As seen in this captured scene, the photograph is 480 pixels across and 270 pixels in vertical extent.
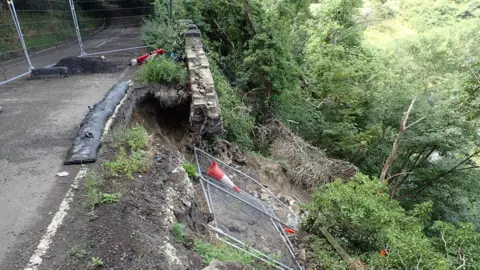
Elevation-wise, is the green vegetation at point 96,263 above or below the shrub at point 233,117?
above

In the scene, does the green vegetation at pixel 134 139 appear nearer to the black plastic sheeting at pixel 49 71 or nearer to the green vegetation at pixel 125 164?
the green vegetation at pixel 125 164

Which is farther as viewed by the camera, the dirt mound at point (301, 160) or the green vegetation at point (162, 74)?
the dirt mound at point (301, 160)

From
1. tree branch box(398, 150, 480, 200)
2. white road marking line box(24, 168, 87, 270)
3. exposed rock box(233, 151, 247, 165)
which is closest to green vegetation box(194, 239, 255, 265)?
white road marking line box(24, 168, 87, 270)

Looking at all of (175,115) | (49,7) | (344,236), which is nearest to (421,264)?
Answer: (344,236)

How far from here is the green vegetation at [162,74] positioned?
657cm

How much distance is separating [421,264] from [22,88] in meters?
7.60

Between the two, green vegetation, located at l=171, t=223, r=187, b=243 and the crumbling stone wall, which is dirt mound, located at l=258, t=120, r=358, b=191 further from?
green vegetation, located at l=171, t=223, r=187, b=243

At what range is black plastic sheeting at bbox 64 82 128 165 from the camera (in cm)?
397

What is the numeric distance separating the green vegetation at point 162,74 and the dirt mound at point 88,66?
1.38m

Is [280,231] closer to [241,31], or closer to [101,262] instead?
[101,262]

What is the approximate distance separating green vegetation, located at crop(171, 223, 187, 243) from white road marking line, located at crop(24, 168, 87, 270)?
1.04 meters

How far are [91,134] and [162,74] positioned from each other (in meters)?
2.57

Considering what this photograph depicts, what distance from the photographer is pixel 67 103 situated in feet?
18.8

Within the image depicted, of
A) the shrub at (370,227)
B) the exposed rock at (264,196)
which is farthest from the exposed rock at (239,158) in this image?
the shrub at (370,227)
